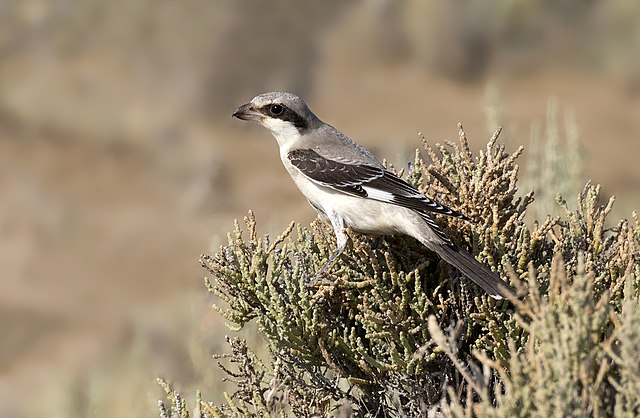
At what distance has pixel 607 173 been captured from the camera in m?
20.0

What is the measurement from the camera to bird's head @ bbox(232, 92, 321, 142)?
4.40m

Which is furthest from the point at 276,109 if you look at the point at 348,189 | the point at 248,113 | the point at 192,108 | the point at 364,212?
the point at 192,108

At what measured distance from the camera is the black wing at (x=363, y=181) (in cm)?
361

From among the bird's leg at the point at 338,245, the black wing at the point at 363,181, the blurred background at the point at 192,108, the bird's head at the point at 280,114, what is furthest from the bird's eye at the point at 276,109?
the blurred background at the point at 192,108

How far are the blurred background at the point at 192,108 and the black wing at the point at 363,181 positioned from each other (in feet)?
29.7

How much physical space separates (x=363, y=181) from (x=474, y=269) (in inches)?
35.9

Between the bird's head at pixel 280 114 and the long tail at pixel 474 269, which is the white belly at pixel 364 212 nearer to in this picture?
the long tail at pixel 474 269

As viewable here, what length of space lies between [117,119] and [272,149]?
434cm

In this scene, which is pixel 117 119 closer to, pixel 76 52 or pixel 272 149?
pixel 76 52

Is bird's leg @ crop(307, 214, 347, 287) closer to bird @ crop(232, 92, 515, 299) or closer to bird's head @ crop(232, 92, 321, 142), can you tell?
bird @ crop(232, 92, 515, 299)

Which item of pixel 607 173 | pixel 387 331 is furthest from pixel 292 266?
pixel 607 173

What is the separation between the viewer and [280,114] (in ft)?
14.5

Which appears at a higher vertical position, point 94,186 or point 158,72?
point 158,72

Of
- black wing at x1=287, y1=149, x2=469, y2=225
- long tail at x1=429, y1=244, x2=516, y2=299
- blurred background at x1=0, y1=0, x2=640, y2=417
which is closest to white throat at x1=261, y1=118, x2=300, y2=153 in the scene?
black wing at x1=287, y1=149, x2=469, y2=225
